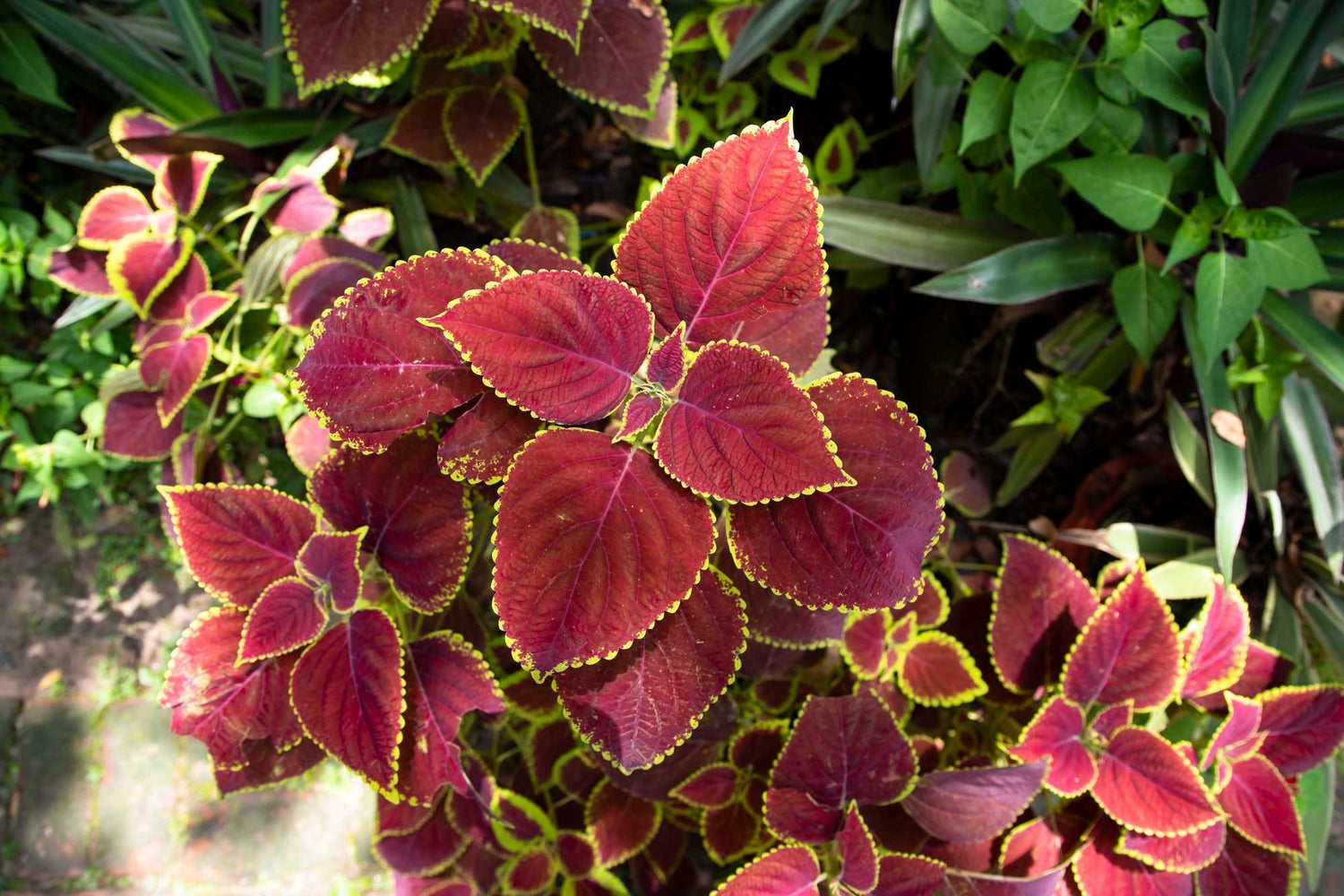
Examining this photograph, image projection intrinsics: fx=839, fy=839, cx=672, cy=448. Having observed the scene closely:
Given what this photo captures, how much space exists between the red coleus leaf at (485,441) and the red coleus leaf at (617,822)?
29.1 inches

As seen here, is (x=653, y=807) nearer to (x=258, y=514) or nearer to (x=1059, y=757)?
(x=1059, y=757)

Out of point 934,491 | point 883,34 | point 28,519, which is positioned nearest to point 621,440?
point 934,491

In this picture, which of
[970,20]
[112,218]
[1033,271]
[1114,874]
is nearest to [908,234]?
[1033,271]

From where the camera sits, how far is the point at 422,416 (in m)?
0.78

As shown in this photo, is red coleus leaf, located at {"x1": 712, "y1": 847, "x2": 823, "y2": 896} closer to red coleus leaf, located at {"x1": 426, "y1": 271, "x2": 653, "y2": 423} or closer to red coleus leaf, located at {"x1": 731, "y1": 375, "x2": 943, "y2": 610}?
red coleus leaf, located at {"x1": 731, "y1": 375, "x2": 943, "y2": 610}

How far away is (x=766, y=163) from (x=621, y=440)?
28cm

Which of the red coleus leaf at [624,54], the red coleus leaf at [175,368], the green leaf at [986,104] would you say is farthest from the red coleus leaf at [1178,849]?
the red coleus leaf at [175,368]

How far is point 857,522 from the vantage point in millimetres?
763

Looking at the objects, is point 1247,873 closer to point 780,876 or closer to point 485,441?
point 780,876

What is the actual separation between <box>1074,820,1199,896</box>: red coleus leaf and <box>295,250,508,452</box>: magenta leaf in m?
1.00

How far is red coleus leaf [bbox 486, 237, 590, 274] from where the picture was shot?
2.92ft

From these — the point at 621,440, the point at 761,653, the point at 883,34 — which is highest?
the point at 883,34

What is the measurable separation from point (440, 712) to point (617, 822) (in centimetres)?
47

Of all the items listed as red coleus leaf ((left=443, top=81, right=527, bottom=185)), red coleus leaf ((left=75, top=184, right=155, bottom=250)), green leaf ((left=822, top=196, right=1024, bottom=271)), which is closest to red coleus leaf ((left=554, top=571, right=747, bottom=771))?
green leaf ((left=822, top=196, right=1024, bottom=271))
